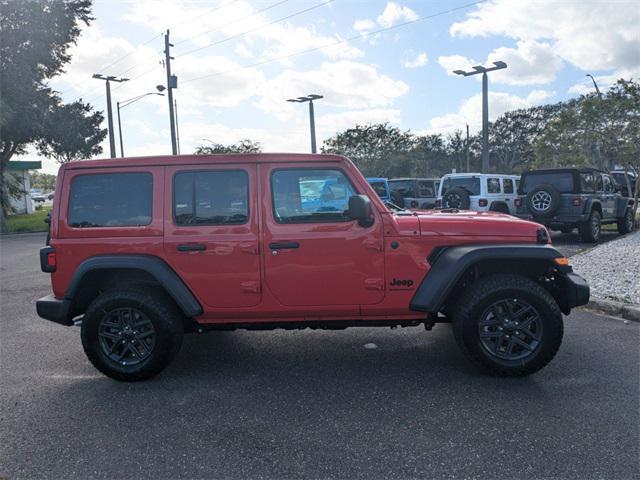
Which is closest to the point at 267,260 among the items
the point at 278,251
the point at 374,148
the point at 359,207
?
the point at 278,251

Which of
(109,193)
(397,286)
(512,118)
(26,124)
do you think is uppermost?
(512,118)

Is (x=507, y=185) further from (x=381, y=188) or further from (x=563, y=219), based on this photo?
(x=381, y=188)

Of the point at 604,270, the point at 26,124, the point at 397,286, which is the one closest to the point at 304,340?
Result: the point at 397,286

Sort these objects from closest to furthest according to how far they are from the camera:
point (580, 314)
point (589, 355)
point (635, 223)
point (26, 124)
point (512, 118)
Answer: point (589, 355)
point (580, 314)
point (635, 223)
point (26, 124)
point (512, 118)

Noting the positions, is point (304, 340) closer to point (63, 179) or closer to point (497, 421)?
point (497, 421)

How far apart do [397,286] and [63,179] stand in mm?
2980

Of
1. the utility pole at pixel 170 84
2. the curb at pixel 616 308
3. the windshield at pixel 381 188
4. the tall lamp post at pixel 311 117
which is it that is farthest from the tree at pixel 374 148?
the curb at pixel 616 308


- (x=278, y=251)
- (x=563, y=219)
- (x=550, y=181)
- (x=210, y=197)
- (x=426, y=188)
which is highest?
(x=426, y=188)

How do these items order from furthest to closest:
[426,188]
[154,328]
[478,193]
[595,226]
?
[426,188], [478,193], [595,226], [154,328]

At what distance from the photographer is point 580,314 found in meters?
5.78

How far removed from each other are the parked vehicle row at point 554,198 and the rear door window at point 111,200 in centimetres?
839

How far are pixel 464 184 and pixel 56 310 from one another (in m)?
12.1

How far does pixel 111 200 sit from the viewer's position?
403 cm

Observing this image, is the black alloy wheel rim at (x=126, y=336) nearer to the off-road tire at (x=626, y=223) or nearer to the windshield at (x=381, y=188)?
the windshield at (x=381, y=188)
